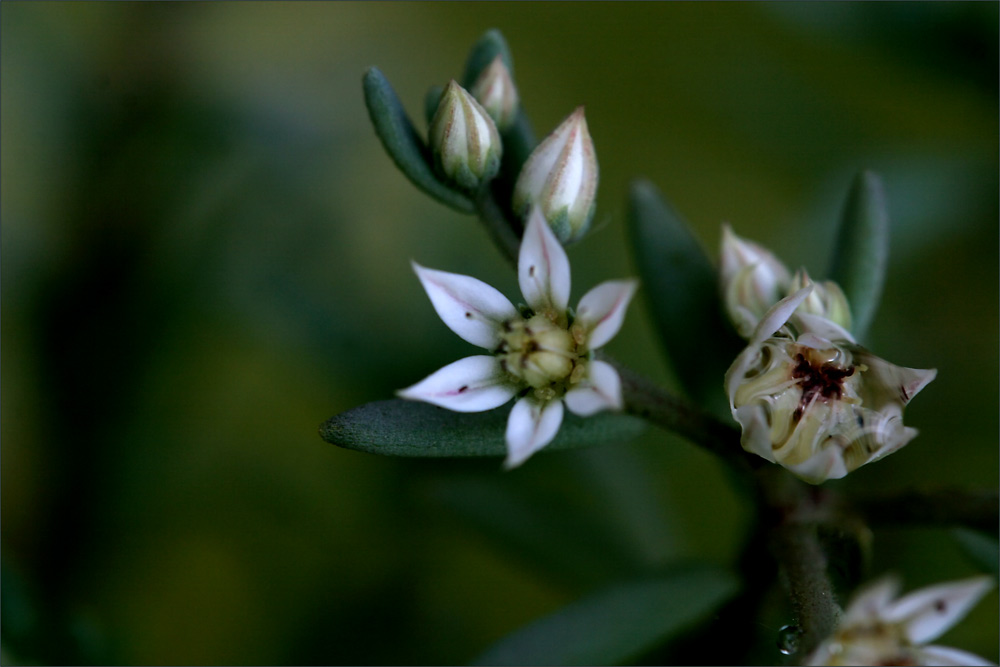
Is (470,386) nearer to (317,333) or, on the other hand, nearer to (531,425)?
(531,425)

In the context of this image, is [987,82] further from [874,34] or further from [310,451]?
[310,451]

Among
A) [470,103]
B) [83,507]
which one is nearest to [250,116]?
[83,507]

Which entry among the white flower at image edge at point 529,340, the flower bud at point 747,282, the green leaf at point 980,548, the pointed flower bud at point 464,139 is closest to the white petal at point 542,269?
the white flower at image edge at point 529,340

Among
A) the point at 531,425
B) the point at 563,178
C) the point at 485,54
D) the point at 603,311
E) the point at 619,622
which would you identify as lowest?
the point at 619,622

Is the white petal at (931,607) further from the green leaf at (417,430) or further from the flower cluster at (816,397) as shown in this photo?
the green leaf at (417,430)

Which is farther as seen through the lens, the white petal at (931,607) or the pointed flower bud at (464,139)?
the pointed flower bud at (464,139)

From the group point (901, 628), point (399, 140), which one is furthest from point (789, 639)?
point (399, 140)
